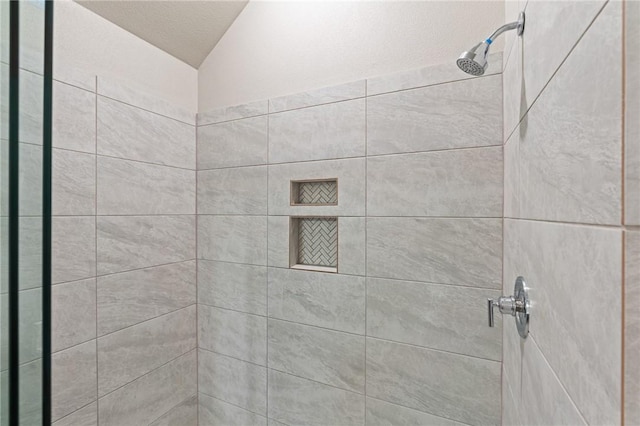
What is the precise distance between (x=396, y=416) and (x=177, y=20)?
2.01 meters

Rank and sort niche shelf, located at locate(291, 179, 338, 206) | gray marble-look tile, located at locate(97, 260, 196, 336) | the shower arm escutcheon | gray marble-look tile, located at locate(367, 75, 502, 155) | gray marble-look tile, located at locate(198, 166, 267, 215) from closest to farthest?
1. the shower arm escutcheon
2. gray marble-look tile, located at locate(367, 75, 502, 155)
3. gray marble-look tile, located at locate(97, 260, 196, 336)
4. niche shelf, located at locate(291, 179, 338, 206)
5. gray marble-look tile, located at locate(198, 166, 267, 215)

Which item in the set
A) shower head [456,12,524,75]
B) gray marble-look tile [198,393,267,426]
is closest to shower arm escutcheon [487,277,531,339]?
shower head [456,12,524,75]

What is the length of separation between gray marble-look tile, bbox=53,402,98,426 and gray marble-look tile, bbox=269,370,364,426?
0.73 metres

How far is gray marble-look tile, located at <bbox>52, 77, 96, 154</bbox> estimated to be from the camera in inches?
48.2

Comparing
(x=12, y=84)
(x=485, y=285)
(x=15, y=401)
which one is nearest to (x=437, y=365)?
(x=485, y=285)

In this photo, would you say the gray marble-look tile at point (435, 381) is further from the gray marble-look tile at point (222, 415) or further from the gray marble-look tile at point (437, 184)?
the gray marble-look tile at point (222, 415)

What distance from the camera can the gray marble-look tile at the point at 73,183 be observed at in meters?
1.23

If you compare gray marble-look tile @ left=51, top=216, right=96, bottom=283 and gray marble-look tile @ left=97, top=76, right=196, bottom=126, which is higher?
gray marble-look tile @ left=97, top=76, right=196, bottom=126

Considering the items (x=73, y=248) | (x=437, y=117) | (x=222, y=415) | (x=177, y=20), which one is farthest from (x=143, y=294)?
(x=437, y=117)

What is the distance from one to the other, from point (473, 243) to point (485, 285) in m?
0.15

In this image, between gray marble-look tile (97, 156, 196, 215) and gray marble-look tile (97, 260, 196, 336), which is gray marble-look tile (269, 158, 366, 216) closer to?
gray marble-look tile (97, 156, 196, 215)

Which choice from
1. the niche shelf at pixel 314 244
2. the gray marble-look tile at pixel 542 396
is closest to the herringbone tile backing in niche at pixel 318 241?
the niche shelf at pixel 314 244

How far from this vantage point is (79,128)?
4.25 feet

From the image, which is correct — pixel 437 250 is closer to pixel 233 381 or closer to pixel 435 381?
pixel 435 381
